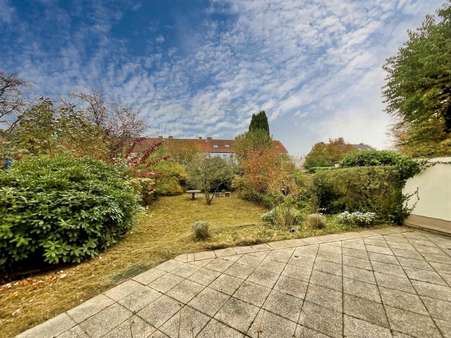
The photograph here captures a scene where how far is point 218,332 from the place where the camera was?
1.40m

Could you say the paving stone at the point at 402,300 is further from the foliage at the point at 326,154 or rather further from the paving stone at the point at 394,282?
the foliage at the point at 326,154

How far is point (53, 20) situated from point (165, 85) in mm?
3948

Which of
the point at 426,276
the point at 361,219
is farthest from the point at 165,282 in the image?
the point at 361,219

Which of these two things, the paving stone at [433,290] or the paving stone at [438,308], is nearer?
the paving stone at [438,308]

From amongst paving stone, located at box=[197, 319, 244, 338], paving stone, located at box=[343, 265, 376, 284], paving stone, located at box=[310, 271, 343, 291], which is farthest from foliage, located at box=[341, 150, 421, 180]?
paving stone, located at box=[197, 319, 244, 338]

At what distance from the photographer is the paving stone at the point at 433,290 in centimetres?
177

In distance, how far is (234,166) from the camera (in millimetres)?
11727

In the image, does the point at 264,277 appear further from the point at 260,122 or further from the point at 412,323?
the point at 260,122

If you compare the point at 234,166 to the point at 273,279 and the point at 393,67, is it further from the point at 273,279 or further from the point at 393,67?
the point at 273,279

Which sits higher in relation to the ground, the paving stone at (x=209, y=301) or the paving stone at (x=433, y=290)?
the paving stone at (x=433, y=290)

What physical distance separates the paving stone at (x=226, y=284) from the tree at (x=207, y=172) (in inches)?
276

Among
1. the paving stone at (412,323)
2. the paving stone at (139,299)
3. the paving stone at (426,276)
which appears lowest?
the paving stone at (139,299)

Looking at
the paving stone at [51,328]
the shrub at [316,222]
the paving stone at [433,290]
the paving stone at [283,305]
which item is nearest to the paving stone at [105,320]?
the paving stone at [51,328]

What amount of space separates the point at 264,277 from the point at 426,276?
1.96 metres
